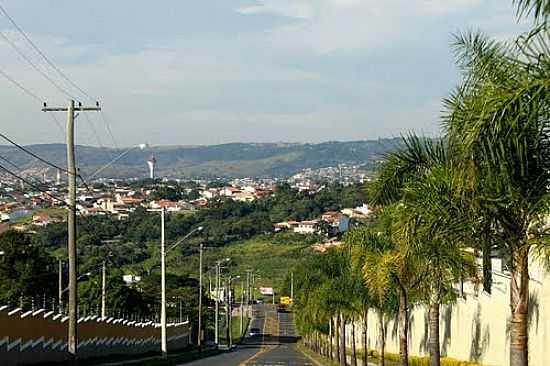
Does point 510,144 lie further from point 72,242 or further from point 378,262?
point 72,242

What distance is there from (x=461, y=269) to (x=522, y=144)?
12848mm

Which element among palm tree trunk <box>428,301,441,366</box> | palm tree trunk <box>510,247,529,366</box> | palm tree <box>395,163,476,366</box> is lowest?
palm tree trunk <box>428,301,441,366</box>

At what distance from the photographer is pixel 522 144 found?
14.1m

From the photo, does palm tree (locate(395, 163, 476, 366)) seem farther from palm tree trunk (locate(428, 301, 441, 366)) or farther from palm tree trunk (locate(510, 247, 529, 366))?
palm tree trunk (locate(428, 301, 441, 366))

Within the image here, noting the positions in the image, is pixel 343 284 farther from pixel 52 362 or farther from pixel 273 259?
pixel 273 259

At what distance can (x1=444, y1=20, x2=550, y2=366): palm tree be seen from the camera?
12977 mm

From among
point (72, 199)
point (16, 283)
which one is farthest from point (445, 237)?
point (16, 283)

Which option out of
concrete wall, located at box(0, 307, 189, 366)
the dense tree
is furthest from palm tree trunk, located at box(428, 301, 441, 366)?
the dense tree

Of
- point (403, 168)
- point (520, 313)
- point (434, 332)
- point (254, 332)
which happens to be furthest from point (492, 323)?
point (254, 332)

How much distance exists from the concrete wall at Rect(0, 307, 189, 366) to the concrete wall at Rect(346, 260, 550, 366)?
16716 millimetres

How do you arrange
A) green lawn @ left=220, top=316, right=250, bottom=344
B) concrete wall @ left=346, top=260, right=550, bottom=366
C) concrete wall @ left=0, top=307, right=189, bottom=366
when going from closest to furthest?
concrete wall @ left=346, top=260, right=550, bottom=366, concrete wall @ left=0, top=307, right=189, bottom=366, green lawn @ left=220, top=316, right=250, bottom=344

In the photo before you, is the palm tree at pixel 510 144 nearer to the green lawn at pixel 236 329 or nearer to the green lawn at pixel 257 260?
the green lawn at pixel 236 329

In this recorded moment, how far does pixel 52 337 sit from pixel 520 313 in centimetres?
3309

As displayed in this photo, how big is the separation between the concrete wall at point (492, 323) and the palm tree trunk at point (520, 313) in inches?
503
